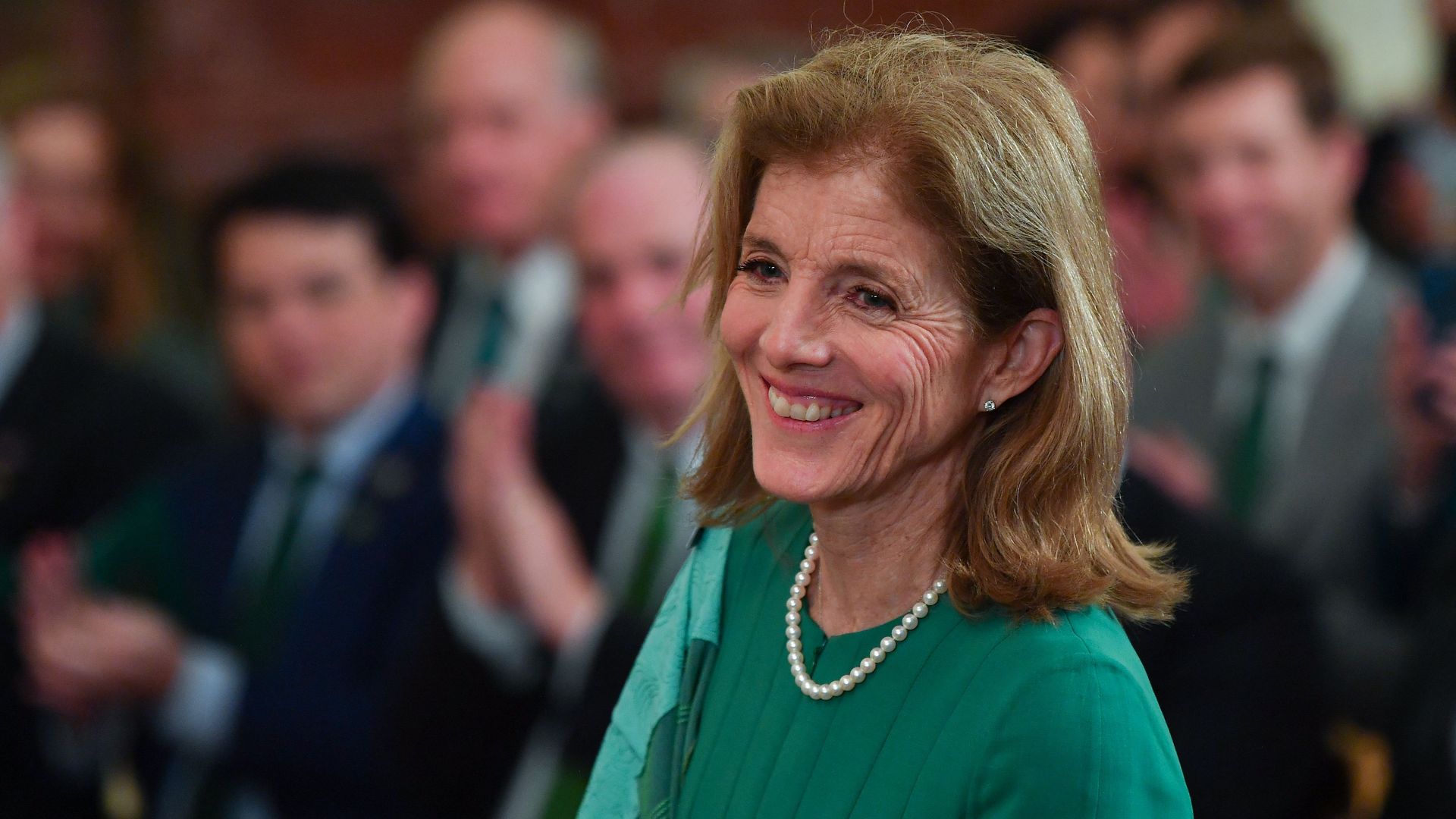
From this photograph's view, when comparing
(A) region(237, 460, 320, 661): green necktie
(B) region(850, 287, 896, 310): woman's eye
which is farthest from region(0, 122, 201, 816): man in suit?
(B) region(850, 287, 896, 310): woman's eye

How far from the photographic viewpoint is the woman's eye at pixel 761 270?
138 cm

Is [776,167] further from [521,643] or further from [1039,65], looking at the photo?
[521,643]

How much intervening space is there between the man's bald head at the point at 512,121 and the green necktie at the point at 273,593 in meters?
1.02

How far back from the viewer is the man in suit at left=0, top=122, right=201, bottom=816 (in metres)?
3.88

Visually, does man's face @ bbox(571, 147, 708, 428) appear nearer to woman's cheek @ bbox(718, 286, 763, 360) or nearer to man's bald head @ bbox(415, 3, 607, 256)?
man's bald head @ bbox(415, 3, 607, 256)

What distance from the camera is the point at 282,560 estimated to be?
3.28 m

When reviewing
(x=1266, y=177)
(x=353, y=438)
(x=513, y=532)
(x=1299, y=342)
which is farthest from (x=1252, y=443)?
(x=353, y=438)

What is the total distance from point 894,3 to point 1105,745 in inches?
152

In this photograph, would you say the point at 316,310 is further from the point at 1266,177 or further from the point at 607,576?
the point at 1266,177

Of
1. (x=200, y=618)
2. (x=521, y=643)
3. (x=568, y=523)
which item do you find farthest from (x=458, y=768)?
(x=200, y=618)

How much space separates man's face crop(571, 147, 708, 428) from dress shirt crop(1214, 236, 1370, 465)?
1133 mm

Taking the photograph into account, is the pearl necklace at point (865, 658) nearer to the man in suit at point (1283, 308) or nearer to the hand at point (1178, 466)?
the hand at point (1178, 466)

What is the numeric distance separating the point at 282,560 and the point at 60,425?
3.39ft

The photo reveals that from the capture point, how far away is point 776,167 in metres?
1.37
